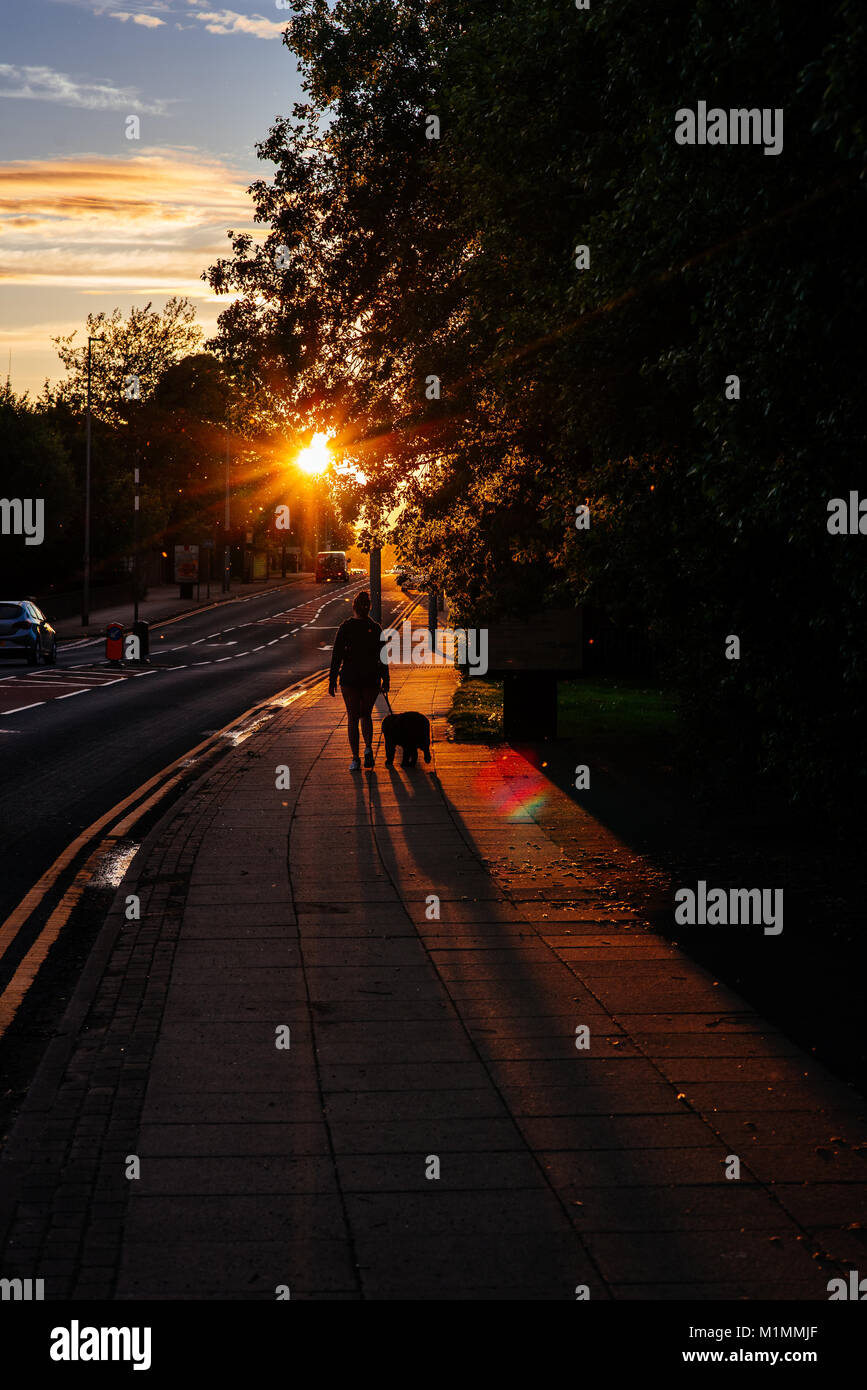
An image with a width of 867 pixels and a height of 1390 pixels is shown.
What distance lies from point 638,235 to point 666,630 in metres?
4.13

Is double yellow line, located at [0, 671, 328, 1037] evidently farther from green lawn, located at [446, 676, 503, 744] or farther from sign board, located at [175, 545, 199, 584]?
sign board, located at [175, 545, 199, 584]

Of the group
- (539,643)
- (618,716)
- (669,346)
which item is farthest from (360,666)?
(618,716)

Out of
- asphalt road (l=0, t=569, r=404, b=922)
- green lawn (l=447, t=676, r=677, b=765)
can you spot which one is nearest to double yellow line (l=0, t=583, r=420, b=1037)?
asphalt road (l=0, t=569, r=404, b=922)

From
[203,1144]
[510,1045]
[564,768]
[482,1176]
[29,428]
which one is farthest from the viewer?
[29,428]

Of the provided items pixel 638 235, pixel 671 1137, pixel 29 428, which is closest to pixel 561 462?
pixel 638 235

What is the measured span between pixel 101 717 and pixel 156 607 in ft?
169

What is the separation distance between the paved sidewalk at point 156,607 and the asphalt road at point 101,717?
12.3 ft

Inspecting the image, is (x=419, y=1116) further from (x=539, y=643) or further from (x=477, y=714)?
(x=477, y=714)

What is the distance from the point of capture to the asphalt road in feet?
46.1

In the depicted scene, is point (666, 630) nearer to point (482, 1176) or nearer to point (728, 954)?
point (728, 954)

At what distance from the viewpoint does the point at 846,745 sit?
8875 mm

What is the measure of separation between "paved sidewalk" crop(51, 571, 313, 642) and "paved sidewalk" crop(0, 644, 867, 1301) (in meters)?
46.0

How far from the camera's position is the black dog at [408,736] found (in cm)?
1769

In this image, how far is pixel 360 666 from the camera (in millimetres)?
17047
